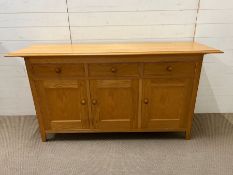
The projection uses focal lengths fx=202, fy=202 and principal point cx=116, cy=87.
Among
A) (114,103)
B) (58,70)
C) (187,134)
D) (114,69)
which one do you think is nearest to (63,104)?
(58,70)

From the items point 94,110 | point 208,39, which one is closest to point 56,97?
point 94,110

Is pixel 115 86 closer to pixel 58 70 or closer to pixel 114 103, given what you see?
pixel 114 103

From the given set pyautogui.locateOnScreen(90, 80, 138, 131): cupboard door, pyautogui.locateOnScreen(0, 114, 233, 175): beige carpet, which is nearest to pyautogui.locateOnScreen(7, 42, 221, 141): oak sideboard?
pyautogui.locateOnScreen(90, 80, 138, 131): cupboard door

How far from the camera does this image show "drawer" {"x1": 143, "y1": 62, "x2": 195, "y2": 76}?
60.4 inches

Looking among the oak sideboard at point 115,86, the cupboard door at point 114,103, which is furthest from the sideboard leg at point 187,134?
the cupboard door at point 114,103

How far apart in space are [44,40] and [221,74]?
5.94 feet

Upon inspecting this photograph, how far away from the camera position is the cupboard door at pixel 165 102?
5.26 feet

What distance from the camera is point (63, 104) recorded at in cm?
168

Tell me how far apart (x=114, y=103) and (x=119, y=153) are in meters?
0.42

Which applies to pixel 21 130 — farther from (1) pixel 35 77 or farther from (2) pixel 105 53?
(2) pixel 105 53

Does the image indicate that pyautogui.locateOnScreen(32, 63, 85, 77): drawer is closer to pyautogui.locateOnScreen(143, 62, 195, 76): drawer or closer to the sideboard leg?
pyautogui.locateOnScreen(143, 62, 195, 76): drawer

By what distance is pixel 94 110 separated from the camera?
170 centimetres

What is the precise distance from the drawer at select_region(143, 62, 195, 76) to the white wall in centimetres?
49

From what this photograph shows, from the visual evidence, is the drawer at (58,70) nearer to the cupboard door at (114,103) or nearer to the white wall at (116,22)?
the cupboard door at (114,103)
